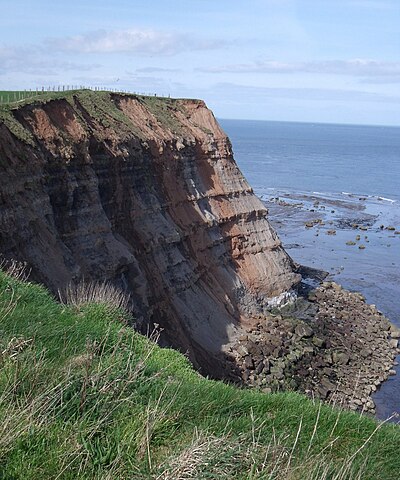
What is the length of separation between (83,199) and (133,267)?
444cm

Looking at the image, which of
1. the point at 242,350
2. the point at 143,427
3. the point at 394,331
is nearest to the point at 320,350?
the point at 242,350

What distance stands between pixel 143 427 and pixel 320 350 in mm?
32579

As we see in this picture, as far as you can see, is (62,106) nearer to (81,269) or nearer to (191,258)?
(81,269)

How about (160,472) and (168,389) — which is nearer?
(160,472)

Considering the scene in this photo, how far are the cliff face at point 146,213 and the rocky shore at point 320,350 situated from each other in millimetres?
1831

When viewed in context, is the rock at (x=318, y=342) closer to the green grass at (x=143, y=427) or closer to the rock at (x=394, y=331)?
the rock at (x=394, y=331)

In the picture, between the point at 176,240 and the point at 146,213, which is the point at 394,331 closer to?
the point at 176,240

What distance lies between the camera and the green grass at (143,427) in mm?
6727

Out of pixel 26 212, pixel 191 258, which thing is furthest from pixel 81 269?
pixel 191 258

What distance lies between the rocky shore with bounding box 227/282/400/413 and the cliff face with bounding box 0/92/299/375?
6.01 feet

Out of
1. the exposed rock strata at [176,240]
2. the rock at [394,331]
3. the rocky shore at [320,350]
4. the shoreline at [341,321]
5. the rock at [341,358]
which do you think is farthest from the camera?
the rock at [394,331]

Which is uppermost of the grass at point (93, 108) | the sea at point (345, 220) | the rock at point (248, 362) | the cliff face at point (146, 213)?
the grass at point (93, 108)

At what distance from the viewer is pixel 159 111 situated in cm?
4509

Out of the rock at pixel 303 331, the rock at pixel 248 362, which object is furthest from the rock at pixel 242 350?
the rock at pixel 303 331
